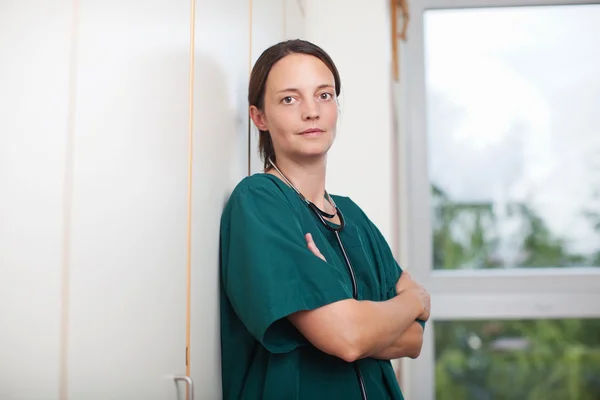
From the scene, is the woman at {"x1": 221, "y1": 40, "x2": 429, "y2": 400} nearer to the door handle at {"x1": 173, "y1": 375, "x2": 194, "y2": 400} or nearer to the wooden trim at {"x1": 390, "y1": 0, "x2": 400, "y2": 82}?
the door handle at {"x1": 173, "y1": 375, "x2": 194, "y2": 400}

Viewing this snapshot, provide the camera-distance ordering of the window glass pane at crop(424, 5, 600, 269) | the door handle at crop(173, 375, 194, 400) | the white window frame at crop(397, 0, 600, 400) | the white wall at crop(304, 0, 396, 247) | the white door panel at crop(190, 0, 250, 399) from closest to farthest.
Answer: the door handle at crop(173, 375, 194, 400), the white door panel at crop(190, 0, 250, 399), the white wall at crop(304, 0, 396, 247), the white window frame at crop(397, 0, 600, 400), the window glass pane at crop(424, 5, 600, 269)

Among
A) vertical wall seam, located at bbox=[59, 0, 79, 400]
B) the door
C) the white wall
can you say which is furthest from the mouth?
the white wall

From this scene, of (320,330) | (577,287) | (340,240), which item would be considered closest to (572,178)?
(577,287)

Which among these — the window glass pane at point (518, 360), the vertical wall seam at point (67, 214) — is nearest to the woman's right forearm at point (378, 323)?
the vertical wall seam at point (67, 214)

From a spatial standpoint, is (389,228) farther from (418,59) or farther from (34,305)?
(34,305)

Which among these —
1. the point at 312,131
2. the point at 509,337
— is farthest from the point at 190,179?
the point at 509,337

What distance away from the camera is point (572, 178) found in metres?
2.74

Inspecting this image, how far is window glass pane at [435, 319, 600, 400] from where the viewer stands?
263 cm

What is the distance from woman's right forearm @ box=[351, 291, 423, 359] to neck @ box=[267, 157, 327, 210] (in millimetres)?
280

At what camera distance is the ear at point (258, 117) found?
1294 millimetres

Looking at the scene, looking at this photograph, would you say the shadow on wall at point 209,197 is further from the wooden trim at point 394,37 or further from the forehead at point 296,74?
the wooden trim at point 394,37

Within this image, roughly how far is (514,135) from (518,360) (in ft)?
3.18

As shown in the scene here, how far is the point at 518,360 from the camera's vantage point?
266 cm

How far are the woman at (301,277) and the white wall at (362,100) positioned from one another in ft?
2.61
